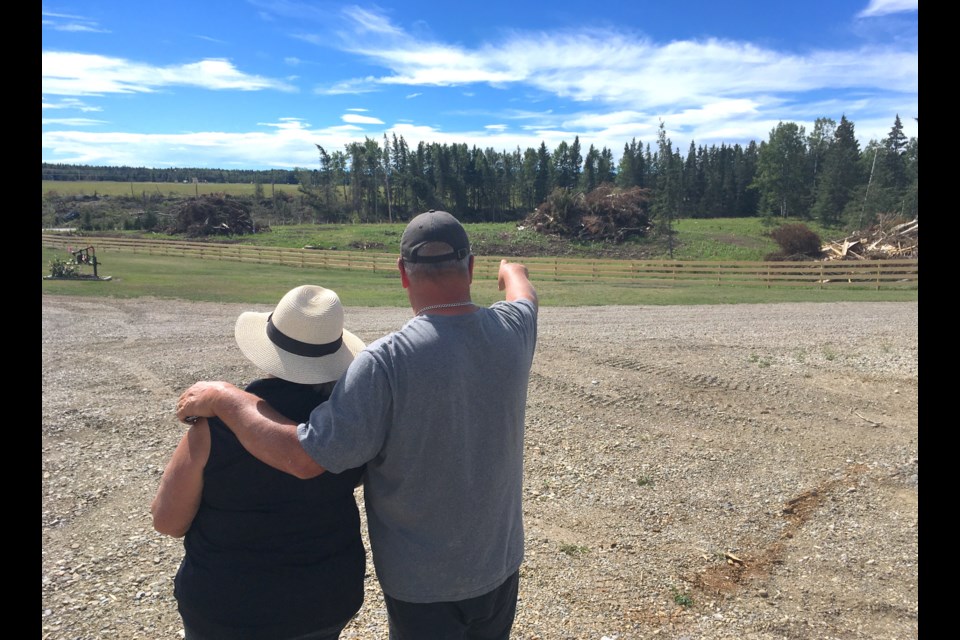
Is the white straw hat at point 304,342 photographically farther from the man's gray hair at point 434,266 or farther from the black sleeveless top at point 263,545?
the man's gray hair at point 434,266

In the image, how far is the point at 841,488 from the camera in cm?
550

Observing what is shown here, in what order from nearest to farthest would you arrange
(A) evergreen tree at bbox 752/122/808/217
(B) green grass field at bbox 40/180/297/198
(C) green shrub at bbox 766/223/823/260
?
1. (C) green shrub at bbox 766/223/823/260
2. (A) evergreen tree at bbox 752/122/808/217
3. (B) green grass field at bbox 40/180/297/198

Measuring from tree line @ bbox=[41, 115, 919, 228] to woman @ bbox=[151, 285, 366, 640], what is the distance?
72727mm

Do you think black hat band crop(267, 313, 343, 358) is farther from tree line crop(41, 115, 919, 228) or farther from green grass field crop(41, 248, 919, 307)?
tree line crop(41, 115, 919, 228)

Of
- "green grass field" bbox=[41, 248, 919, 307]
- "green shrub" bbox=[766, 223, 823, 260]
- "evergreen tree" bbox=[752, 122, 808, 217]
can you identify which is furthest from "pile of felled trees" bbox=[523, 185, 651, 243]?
"evergreen tree" bbox=[752, 122, 808, 217]

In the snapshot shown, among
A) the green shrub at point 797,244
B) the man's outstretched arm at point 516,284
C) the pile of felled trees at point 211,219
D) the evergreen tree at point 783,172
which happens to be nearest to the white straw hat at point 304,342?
the man's outstretched arm at point 516,284

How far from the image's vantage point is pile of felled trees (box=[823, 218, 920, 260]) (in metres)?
30.8

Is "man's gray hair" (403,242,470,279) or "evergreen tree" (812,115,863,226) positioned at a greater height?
"evergreen tree" (812,115,863,226)

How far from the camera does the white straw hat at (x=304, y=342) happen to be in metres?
1.95

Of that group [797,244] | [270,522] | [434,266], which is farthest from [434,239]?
[797,244]

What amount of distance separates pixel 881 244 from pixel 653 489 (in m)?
33.0

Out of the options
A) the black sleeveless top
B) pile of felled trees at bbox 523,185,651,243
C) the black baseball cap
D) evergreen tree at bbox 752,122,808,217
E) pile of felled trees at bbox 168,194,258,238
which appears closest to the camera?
the black sleeveless top

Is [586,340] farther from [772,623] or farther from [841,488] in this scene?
[772,623]
